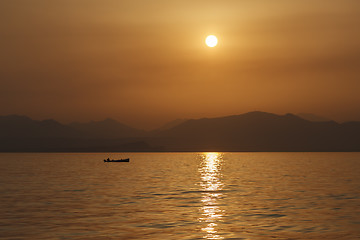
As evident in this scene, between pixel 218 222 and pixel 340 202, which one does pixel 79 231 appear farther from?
pixel 340 202

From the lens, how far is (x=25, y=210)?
45781 mm

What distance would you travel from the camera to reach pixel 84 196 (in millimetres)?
58656

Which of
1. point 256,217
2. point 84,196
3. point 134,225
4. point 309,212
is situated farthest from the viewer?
point 84,196

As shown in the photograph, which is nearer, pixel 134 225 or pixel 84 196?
pixel 134 225

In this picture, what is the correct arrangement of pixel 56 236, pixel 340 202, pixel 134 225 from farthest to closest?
pixel 340 202 → pixel 134 225 → pixel 56 236

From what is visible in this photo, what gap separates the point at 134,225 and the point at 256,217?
1017cm

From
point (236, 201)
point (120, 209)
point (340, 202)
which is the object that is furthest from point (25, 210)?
point (340, 202)

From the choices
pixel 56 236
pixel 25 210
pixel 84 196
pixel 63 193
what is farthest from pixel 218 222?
pixel 63 193

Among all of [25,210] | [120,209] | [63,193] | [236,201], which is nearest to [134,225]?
[120,209]

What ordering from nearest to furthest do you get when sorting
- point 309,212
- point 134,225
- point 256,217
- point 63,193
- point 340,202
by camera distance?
point 134,225 < point 256,217 < point 309,212 < point 340,202 < point 63,193

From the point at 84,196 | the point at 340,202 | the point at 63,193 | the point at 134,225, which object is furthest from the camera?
the point at 63,193

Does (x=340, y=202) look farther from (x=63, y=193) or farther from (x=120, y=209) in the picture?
(x=63, y=193)

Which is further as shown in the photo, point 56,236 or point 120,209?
point 120,209

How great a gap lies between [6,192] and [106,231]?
33624 millimetres
